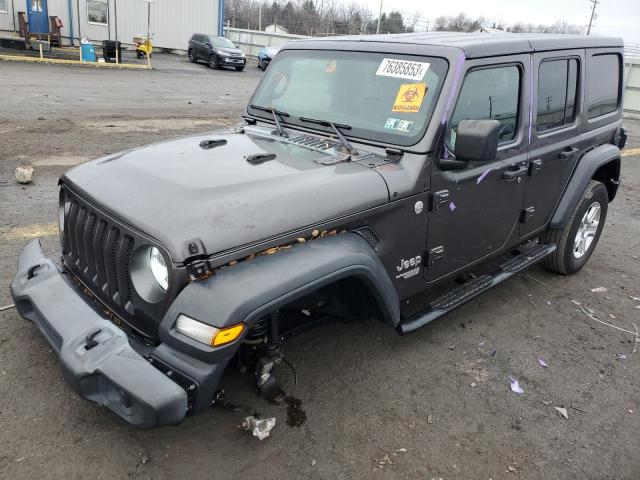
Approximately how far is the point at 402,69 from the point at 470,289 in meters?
1.51

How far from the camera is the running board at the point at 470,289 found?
3.17m

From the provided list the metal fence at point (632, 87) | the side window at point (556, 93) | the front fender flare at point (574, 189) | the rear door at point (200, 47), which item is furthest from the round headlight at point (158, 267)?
the rear door at point (200, 47)

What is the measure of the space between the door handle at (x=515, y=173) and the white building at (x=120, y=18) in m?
21.7

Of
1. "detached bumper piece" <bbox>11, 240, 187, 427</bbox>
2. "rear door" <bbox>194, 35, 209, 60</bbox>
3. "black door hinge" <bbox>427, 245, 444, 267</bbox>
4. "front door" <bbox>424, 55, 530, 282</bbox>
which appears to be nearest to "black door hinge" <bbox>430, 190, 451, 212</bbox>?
"front door" <bbox>424, 55, 530, 282</bbox>

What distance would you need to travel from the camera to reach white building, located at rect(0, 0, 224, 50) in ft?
78.3

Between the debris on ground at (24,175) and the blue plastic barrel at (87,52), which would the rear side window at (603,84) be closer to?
the debris on ground at (24,175)

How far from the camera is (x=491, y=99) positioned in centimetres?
337

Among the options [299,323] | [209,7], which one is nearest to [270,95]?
[299,323]

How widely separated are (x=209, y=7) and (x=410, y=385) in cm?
3053

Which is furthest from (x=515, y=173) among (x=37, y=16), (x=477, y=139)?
(x=37, y=16)

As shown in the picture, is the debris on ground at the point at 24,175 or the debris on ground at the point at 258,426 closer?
the debris on ground at the point at 258,426

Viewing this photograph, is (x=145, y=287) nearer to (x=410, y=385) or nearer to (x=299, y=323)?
(x=299, y=323)

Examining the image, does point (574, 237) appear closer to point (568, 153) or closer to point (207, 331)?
point (568, 153)

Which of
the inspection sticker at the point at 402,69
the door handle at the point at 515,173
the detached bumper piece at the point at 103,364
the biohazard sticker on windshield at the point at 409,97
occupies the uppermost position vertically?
the inspection sticker at the point at 402,69
